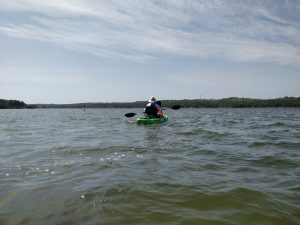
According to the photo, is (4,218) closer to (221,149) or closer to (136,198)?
(136,198)

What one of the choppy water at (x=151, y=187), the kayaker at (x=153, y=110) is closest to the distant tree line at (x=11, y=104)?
the kayaker at (x=153, y=110)

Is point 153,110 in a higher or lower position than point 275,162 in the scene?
higher

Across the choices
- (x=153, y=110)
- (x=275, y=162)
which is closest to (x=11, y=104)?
(x=153, y=110)

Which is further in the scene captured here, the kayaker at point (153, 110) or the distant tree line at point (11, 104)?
the distant tree line at point (11, 104)

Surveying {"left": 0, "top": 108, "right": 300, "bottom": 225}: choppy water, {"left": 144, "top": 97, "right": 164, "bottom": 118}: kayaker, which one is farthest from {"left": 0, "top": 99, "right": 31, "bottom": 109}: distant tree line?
{"left": 0, "top": 108, "right": 300, "bottom": 225}: choppy water

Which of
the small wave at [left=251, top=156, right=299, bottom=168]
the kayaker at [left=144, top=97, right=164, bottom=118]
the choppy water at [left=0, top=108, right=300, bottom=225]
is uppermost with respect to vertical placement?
the kayaker at [left=144, top=97, right=164, bottom=118]

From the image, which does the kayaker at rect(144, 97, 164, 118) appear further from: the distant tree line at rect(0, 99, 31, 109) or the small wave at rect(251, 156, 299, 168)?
the distant tree line at rect(0, 99, 31, 109)

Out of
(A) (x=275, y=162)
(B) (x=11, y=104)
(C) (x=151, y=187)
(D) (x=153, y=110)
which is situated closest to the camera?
(C) (x=151, y=187)

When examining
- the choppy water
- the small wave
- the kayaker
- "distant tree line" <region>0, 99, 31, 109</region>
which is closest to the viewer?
the choppy water

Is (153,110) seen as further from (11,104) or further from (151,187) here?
(11,104)

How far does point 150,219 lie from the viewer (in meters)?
5.66

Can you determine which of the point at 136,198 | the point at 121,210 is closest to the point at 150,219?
the point at 121,210

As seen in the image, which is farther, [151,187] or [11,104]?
[11,104]

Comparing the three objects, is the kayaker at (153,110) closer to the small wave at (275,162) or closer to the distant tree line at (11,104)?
the small wave at (275,162)
